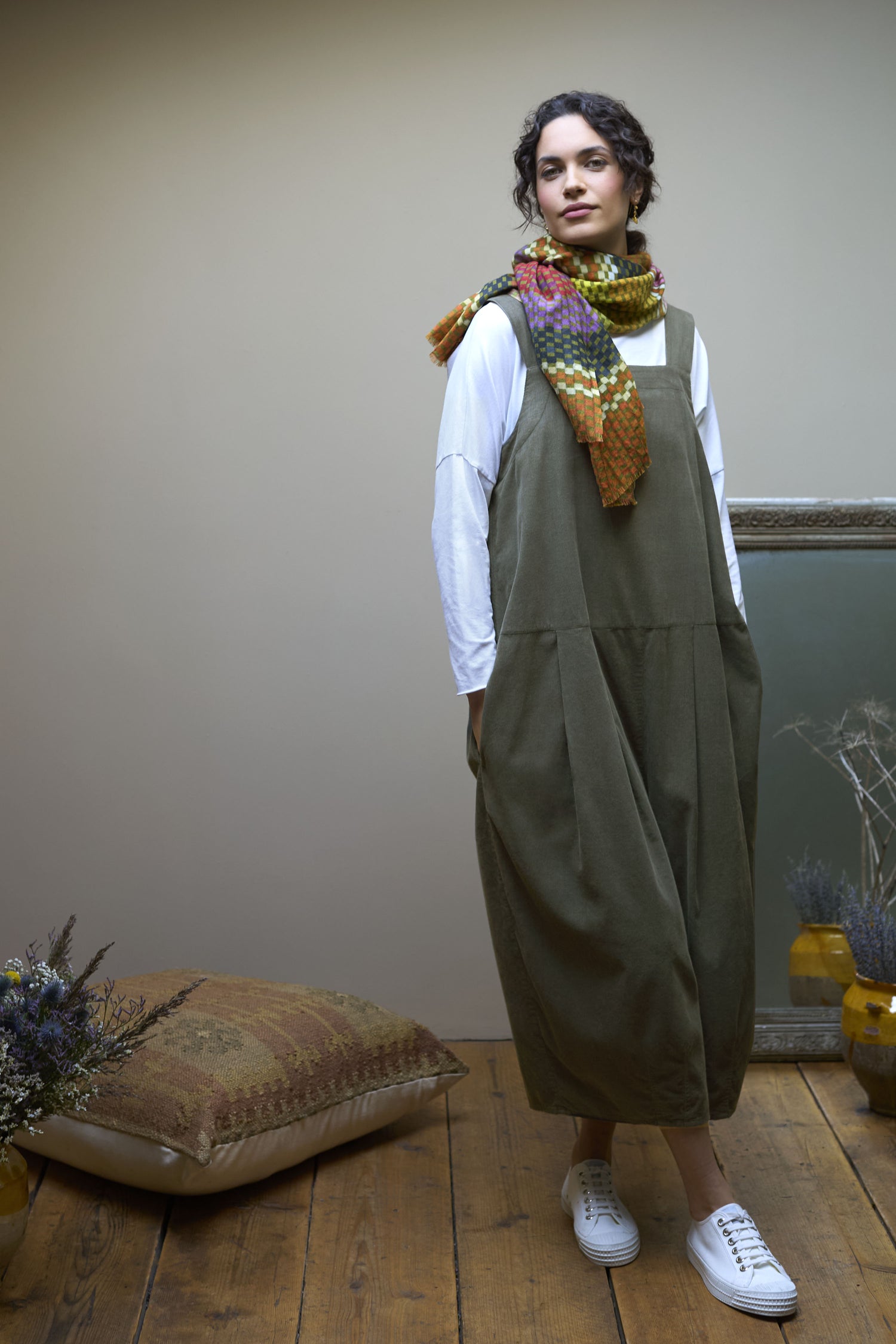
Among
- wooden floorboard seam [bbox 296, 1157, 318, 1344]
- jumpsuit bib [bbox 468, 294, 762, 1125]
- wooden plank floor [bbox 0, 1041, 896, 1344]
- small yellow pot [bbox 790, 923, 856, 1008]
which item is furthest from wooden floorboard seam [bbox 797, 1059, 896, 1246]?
wooden floorboard seam [bbox 296, 1157, 318, 1344]

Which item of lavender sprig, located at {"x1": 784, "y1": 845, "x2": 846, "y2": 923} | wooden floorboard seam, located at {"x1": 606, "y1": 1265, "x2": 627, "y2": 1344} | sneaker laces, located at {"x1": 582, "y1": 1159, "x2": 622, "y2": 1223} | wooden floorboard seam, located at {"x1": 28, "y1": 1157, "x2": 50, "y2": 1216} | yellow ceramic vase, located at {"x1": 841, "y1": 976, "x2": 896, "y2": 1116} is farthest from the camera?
lavender sprig, located at {"x1": 784, "y1": 845, "x2": 846, "y2": 923}

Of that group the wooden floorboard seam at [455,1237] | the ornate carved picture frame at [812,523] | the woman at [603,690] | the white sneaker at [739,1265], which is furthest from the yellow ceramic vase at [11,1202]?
the ornate carved picture frame at [812,523]

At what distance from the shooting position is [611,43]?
2676 mm

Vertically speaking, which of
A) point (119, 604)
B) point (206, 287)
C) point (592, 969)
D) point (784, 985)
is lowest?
point (784, 985)

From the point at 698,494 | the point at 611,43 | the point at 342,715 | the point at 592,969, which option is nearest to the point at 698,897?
the point at 592,969

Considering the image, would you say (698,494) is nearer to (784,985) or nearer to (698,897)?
(698,897)

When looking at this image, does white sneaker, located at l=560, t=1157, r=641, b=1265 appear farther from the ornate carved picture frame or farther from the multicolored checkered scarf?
the ornate carved picture frame

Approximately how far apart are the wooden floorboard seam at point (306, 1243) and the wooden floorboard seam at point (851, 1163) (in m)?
0.91

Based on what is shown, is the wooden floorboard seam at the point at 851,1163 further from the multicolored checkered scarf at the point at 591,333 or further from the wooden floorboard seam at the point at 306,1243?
the multicolored checkered scarf at the point at 591,333

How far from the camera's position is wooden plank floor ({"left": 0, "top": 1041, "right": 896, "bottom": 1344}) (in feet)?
5.43

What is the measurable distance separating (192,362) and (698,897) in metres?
1.70

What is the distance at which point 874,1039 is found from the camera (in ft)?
7.47

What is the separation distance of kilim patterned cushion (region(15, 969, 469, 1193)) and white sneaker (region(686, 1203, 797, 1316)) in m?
0.66

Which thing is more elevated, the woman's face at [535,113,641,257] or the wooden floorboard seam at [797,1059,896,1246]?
the woman's face at [535,113,641,257]
